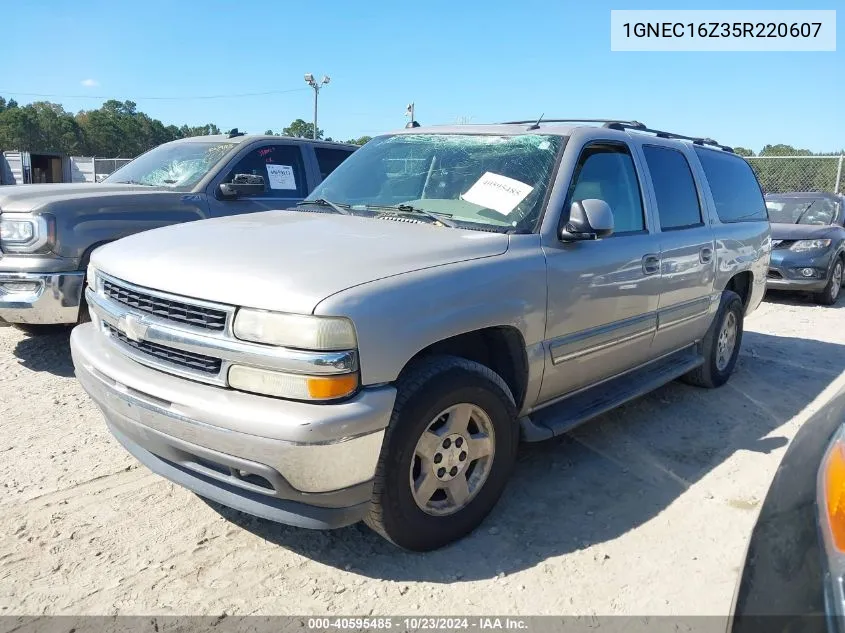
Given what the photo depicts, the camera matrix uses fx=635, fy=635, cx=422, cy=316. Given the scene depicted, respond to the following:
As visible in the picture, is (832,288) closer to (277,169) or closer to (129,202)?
(277,169)

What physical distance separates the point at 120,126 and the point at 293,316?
76825 millimetres

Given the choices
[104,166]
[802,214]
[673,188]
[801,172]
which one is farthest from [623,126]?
[104,166]

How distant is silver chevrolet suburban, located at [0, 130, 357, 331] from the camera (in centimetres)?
458

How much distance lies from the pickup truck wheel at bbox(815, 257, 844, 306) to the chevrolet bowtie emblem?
968 cm

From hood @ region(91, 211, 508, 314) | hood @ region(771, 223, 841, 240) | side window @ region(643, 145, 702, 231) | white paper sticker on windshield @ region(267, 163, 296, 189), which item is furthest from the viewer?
hood @ region(771, 223, 841, 240)

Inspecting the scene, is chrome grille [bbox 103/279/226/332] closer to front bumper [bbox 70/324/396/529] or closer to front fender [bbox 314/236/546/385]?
front bumper [bbox 70/324/396/529]

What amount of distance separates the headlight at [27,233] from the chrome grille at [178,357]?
2.29m

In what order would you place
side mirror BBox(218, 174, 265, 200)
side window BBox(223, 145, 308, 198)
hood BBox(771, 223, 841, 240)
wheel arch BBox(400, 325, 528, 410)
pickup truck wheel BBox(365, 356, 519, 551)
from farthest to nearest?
hood BBox(771, 223, 841, 240), side window BBox(223, 145, 308, 198), side mirror BBox(218, 174, 265, 200), wheel arch BBox(400, 325, 528, 410), pickup truck wheel BBox(365, 356, 519, 551)

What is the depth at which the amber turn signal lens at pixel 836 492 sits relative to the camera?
1.40 metres

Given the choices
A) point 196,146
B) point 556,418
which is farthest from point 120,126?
point 556,418

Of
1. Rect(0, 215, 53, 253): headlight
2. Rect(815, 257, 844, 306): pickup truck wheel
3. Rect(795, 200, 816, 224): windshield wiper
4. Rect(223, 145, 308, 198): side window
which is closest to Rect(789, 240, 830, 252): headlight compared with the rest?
Rect(815, 257, 844, 306): pickup truck wheel

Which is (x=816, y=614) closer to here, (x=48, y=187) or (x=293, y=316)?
(x=293, y=316)

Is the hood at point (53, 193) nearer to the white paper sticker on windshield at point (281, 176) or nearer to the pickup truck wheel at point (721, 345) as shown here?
the white paper sticker on windshield at point (281, 176)

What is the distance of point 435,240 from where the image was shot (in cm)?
295
